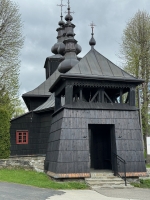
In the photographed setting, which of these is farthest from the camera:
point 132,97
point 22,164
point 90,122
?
point 22,164

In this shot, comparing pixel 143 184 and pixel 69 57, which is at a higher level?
pixel 69 57

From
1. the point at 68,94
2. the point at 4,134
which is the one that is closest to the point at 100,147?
the point at 68,94

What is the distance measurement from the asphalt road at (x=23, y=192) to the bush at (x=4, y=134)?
20.2ft

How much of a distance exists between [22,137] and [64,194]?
1042 centimetres

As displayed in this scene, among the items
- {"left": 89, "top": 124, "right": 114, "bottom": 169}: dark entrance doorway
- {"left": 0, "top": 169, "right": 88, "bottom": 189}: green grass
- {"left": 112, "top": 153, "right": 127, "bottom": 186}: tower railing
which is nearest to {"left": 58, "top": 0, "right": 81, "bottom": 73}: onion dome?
{"left": 89, "top": 124, "right": 114, "bottom": 169}: dark entrance doorway

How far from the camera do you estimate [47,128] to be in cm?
1934

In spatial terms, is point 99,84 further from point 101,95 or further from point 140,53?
point 140,53

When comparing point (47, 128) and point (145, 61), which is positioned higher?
point (145, 61)

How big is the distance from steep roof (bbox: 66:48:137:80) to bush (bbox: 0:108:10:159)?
6.74m

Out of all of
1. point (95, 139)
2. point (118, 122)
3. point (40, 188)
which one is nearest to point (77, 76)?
point (118, 122)

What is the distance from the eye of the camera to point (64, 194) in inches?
386

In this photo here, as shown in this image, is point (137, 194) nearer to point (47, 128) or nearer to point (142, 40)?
point (47, 128)

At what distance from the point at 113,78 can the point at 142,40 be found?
11.8m

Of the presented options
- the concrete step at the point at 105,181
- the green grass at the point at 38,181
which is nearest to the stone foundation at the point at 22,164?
the green grass at the point at 38,181
